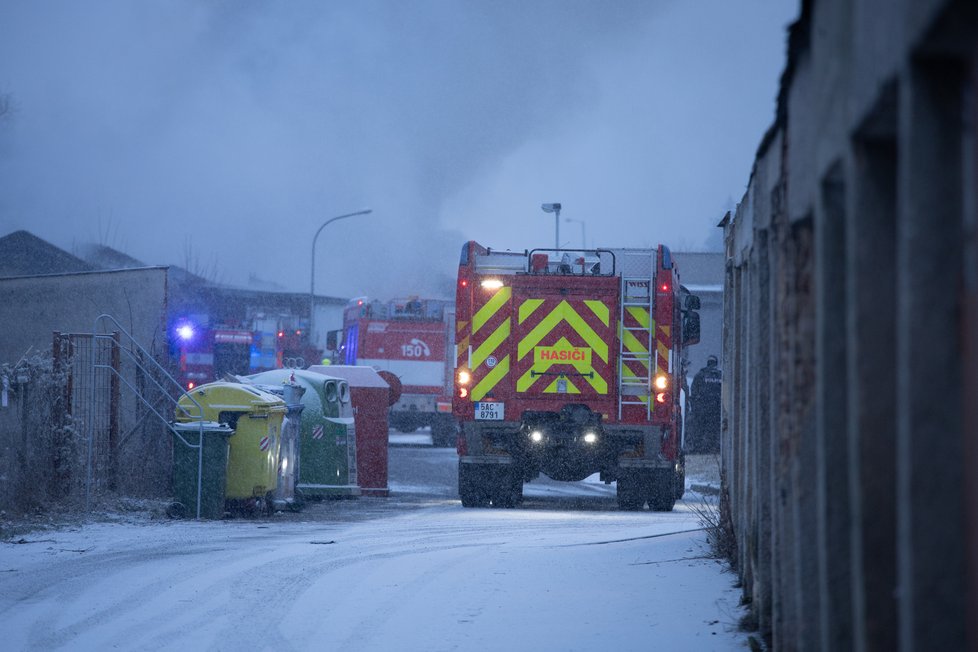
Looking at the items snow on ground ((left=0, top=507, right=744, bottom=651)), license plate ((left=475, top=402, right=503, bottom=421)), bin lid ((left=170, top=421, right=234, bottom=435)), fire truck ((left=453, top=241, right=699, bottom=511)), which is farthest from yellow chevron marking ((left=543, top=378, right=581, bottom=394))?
bin lid ((left=170, top=421, right=234, bottom=435))

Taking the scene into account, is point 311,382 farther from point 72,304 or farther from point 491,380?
point 72,304

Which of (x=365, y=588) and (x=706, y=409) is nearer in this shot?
(x=365, y=588)

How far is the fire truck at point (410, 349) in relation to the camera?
2966 centimetres

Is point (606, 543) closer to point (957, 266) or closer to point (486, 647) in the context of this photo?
point (486, 647)

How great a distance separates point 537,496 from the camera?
1803cm

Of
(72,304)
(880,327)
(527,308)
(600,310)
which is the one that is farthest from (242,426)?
(880,327)

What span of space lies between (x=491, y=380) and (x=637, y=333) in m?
1.78

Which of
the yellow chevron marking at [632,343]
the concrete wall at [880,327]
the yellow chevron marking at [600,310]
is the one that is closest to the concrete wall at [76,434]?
the yellow chevron marking at [600,310]

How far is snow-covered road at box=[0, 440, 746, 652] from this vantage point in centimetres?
697

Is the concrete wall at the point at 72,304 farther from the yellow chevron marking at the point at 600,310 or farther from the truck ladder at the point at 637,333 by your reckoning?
the truck ladder at the point at 637,333

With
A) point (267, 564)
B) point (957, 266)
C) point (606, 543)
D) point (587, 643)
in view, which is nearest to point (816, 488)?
point (957, 266)

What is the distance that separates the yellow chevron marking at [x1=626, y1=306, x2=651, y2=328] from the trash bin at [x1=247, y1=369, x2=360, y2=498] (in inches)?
148

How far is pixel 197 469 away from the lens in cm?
1294

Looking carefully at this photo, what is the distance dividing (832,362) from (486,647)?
11.0 feet
